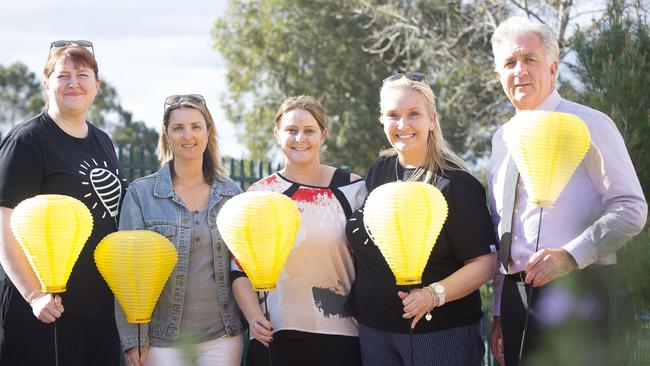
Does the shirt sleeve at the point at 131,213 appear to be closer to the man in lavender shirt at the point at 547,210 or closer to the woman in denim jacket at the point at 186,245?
the woman in denim jacket at the point at 186,245

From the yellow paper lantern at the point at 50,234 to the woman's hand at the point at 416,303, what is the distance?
1.15 m

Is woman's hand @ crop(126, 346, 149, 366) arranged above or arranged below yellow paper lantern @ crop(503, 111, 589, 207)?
below

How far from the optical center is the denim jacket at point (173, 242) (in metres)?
2.96

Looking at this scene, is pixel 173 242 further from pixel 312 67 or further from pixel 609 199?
pixel 312 67

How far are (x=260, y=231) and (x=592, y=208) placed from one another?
3.75ft

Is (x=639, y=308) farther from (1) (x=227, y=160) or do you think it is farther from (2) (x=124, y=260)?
(1) (x=227, y=160)

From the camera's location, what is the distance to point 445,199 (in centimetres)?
273

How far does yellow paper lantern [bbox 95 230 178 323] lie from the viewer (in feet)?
8.74

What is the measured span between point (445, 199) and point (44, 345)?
1.67 m

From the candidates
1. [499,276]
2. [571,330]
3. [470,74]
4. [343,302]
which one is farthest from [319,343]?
[470,74]

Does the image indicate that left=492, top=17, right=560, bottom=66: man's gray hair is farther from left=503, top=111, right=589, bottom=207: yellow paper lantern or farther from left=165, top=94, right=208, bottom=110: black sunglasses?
left=165, top=94, right=208, bottom=110: black sunglasses

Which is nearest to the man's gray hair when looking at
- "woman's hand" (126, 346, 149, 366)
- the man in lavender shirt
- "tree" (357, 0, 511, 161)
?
the man in lavender shirt

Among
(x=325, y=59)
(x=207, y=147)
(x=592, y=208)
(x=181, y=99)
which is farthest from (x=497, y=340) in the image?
(x=325, y=59)

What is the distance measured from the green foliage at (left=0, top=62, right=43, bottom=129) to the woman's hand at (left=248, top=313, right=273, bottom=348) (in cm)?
3292
